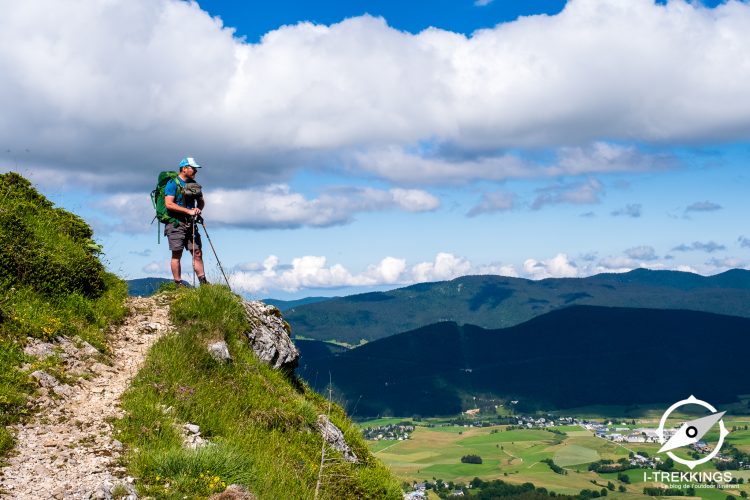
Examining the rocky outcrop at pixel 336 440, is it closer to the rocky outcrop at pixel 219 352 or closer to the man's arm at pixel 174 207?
the rocky outcrop at pixel 219 352

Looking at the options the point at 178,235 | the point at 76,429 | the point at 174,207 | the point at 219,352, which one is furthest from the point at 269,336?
the point at 76,429

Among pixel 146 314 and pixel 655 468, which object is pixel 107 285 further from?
pixel 655 468

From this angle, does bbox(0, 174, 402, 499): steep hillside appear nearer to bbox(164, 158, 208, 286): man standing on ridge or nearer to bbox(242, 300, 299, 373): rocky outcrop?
bbox(242, 300, 299, 373): rocky outcrop

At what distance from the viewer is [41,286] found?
545 inches

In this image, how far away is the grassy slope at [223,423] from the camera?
898 centimetres

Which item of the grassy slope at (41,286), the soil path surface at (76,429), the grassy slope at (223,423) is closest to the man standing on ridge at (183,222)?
the grassy slope at (41,286)

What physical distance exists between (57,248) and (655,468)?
20449cm

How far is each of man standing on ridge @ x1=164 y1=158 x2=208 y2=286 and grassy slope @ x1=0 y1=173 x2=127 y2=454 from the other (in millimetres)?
1957

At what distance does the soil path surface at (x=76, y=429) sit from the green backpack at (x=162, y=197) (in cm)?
460

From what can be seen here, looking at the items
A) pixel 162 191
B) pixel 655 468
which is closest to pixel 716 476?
pixel 655 468

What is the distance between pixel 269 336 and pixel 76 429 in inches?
250

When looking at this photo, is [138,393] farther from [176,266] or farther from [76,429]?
[176,266]

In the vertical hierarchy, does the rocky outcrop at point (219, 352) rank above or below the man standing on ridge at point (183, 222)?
below

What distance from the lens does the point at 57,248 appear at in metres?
15.2
